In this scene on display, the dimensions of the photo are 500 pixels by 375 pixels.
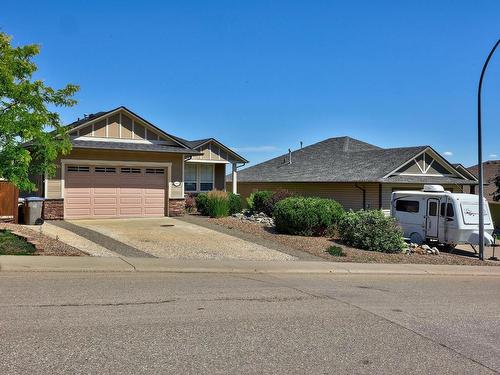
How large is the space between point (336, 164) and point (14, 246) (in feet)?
76.2

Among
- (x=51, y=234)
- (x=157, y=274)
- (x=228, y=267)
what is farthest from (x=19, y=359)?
(x=51, y=234)

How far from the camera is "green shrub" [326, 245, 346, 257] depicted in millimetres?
15747

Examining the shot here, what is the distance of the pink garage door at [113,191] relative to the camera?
21000mm

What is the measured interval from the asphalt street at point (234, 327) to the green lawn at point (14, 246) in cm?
234

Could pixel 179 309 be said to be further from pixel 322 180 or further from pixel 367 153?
pixel 367 153

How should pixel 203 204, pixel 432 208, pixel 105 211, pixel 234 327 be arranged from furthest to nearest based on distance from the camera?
pixel 203 204 → pixel 105 211 → pixel 432 208 → pixel 234 327

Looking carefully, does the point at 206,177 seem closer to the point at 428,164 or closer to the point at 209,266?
the point at 428,164

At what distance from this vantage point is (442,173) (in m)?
30.6

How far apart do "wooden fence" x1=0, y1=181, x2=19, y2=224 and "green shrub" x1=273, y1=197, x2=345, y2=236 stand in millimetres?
9262

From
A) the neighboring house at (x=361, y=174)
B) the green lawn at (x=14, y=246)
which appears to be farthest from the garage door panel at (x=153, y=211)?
the neighboring house at (x=361, y=174)

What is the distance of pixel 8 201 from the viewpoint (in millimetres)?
17984

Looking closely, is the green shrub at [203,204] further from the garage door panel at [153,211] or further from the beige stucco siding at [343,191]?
the beige stucco siding at [343,191]

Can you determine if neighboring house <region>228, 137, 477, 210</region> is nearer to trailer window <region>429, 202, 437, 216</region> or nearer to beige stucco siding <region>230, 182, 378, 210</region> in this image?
beige stucco siding <region>230, 182, 378, 210</region>

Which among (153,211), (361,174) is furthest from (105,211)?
(361,174)
